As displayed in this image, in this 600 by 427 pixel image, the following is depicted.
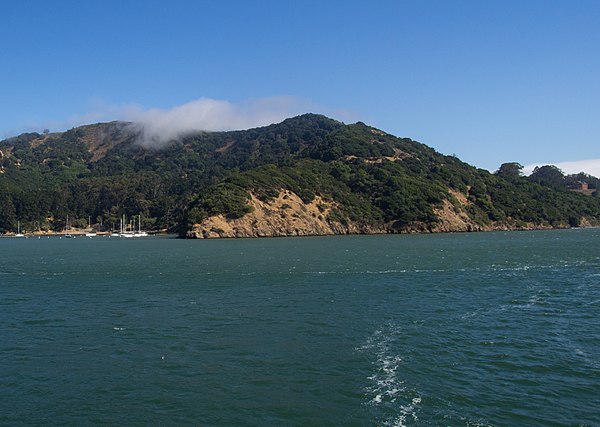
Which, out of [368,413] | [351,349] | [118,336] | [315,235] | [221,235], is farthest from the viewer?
[315,235]

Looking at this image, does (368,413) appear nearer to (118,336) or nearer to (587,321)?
(118,336)

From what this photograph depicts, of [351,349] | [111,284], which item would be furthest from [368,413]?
[111,284]

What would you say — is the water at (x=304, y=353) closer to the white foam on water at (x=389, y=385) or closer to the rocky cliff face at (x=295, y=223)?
the white foam on water at (x=389, y=385)

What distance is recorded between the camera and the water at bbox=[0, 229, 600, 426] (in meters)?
19.1

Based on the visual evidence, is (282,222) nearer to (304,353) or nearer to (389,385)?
(304,353)

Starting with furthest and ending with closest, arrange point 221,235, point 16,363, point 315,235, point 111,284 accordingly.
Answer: point 315,235, point 221,235, point 111,284, point 16,363

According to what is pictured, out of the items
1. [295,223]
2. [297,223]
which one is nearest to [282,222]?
[295,223]

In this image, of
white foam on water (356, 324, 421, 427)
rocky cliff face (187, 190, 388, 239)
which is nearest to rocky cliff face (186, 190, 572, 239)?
rocky cliff face (187, 190, 388, 239)

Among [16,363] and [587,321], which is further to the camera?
[587,321]

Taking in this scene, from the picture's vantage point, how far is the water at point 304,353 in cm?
1906

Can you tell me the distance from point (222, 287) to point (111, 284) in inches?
449

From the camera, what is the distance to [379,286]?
4803cm

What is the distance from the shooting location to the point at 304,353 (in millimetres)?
25812

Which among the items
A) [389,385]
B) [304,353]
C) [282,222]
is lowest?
[389,385]
